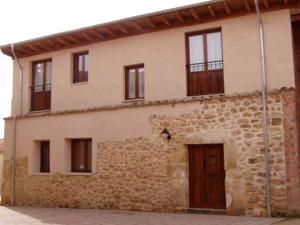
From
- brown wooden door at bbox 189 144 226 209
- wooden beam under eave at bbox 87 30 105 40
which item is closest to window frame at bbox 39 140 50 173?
wooden beam under eave at bbox 87 30 105 40

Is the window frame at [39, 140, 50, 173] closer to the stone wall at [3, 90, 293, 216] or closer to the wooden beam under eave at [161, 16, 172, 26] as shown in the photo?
the stone wall at [3, 90, 293, 216]

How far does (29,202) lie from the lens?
46.8 ft

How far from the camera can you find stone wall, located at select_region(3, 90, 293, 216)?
33.6 ft

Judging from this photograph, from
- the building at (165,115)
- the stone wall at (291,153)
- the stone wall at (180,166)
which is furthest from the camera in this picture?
the building at (165,115)

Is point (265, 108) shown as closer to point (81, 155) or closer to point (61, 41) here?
point (81, 155)

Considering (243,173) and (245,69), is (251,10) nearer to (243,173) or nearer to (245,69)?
(245,69)

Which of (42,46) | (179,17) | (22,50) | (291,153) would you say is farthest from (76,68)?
(291,153)

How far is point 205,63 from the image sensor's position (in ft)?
38.1

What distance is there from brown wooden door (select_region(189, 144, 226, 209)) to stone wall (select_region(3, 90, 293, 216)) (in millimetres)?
230

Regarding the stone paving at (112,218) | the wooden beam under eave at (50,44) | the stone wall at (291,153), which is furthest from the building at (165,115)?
the stone paving at (112,218)

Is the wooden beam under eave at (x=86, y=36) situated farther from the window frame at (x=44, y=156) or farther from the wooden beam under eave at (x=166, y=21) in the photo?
the window frame at (x=44, y=156)

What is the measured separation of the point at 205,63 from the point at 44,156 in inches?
281

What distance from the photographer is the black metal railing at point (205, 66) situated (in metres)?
11.4

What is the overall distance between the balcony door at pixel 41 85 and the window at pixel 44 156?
1.36m
